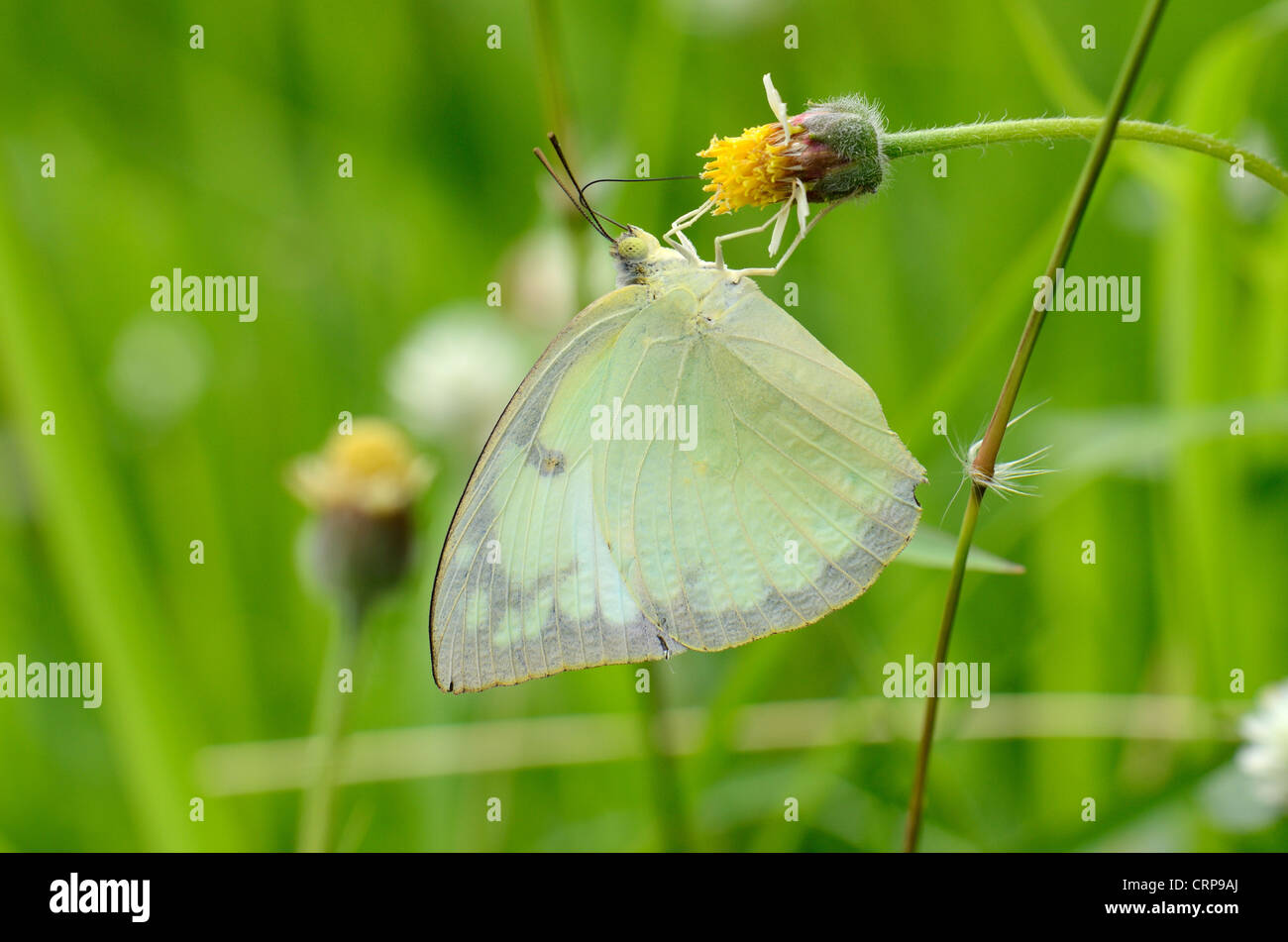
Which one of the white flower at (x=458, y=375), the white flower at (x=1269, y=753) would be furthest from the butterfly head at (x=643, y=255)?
the white flower at (x=458, y=375)

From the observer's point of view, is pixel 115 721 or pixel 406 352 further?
pixel 406 352

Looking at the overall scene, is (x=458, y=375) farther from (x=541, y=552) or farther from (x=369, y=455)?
(x=541, y=552)

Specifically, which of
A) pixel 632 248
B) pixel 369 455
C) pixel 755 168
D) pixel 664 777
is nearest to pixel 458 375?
pixel 369 455

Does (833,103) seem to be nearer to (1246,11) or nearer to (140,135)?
(1246,11)

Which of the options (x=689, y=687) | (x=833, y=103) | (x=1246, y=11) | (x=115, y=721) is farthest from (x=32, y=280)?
(x=1246, y=11)

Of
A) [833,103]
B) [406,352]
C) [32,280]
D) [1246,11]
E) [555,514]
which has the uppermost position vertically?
[1246,11]
